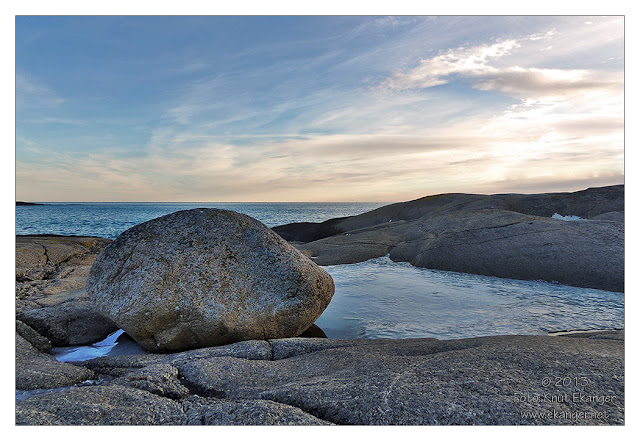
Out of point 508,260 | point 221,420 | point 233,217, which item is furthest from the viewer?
point 508,260

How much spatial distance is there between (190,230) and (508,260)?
663 cm

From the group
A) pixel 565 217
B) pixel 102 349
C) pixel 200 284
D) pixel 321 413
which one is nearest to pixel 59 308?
pixel 102 349

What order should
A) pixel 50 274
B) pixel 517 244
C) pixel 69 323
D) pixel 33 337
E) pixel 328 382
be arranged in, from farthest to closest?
pixel 517 244
pixel 50 274
pixel 69 323
pixel 33 337
pixel 328 382

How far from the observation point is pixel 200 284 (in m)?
4.18

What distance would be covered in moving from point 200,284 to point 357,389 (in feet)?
7.66

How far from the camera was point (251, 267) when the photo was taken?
174 inches

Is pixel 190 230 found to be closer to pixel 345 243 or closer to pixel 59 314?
pixel 59 314

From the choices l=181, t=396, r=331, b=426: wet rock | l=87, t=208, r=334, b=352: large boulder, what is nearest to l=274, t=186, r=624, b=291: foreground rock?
l=87, t=208, r=334, b=352: large boulder

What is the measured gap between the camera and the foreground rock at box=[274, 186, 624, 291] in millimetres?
7199

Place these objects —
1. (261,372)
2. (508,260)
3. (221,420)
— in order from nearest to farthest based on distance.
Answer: (221,420)
(261,372)
(508,260)

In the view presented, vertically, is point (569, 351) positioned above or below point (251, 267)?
below

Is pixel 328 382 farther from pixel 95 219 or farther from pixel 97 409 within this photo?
pixel 95 219
